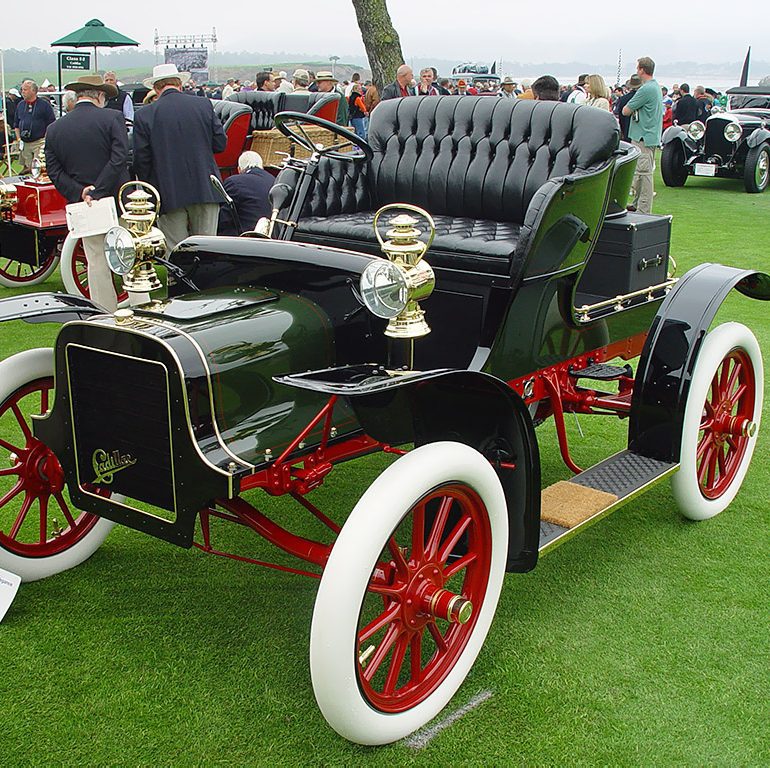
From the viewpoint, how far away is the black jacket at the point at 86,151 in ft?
20.6

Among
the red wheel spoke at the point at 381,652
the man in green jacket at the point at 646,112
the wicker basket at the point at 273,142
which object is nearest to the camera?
the red wheel spoke at the point at 381,652

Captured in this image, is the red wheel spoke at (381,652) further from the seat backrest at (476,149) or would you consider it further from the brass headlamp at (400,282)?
the seat backrest at (476,149)

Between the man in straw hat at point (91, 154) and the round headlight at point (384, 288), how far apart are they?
4302mm

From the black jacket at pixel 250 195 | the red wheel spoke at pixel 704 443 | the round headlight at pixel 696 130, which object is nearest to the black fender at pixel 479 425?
the red wheel spoke at pixel 704 443

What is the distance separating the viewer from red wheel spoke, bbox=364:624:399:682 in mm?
2264

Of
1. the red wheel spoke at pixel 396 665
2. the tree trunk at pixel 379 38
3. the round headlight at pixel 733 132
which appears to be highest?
the tree trunk at pixel 379 38

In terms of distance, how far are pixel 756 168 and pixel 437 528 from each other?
11.8 metres

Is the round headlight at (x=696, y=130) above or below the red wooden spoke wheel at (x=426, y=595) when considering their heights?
above

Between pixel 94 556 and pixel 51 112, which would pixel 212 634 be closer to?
pixel 94 556

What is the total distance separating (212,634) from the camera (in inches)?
111

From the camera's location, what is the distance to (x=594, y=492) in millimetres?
3041

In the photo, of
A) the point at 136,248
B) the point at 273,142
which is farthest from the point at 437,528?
the point at 273,142

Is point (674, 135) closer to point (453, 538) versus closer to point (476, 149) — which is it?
point (476, 149)

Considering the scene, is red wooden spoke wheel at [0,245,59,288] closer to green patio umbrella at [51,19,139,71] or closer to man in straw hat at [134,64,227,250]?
man in straw hat at [134,64,227,250]
